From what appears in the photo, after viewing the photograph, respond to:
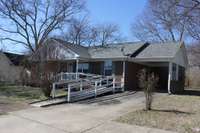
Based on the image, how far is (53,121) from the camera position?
8867mm

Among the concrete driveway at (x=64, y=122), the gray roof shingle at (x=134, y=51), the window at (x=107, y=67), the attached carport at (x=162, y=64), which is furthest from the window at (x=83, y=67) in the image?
the concrete driveway at (x=64, y=122)

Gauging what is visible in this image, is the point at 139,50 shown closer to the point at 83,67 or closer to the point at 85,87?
the point at 83,67

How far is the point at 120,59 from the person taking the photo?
1980cm

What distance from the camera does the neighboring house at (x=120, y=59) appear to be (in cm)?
1920

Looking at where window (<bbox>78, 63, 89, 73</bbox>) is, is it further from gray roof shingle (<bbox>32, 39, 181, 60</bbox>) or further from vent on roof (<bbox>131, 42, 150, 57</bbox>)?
vent on roof (<bbox>131, 42, 150, 57</bbox>)

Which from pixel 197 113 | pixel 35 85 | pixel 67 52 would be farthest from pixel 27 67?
pixel 197 113

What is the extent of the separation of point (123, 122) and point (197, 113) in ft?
12.8

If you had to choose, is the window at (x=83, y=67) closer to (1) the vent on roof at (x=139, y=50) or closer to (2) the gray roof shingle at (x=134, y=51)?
(2) the gray roof shingle at (x=134, y=51)

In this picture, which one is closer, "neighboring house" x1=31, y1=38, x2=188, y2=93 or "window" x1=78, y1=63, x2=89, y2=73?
"neighboring house" x1=31, y1=38, x2=188, y2=93

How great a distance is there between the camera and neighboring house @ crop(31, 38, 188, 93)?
63.0 feet

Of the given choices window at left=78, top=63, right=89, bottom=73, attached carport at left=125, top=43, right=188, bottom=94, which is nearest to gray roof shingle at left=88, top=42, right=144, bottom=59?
attached carport at left=125, top=43, right=188, bottom=94

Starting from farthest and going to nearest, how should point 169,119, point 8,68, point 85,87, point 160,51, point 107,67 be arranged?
point 8,68 < point 107,67 < point 160,51 < point 85,87 < point 169,119

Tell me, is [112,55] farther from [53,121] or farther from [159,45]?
[53,121]

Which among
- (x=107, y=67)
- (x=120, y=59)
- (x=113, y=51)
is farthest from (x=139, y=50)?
(x=107, y=67)
